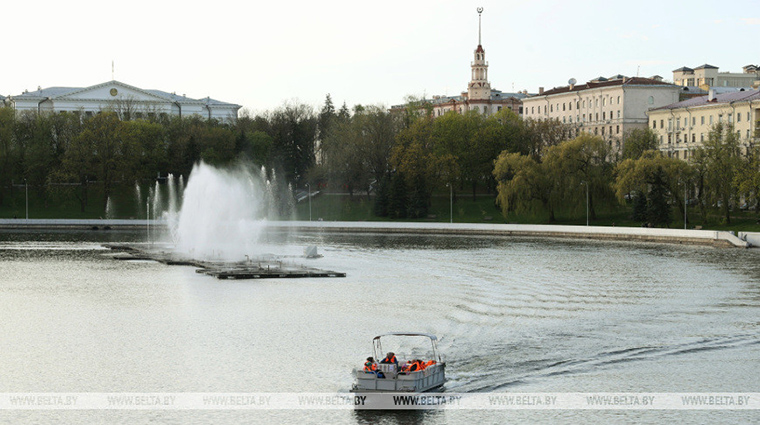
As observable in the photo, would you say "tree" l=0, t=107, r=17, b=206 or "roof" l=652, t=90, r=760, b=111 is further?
"tree" l=0, t=107, r=17, b=206

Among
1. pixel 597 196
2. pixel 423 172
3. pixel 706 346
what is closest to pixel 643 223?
pixel 597 196

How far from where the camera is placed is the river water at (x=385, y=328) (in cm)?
2953

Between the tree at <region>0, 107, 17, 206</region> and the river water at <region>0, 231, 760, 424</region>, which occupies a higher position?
the tree at <region>0, 107, 17, 206</region>

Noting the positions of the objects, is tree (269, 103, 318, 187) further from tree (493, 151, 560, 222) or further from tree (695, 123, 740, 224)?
tree (695, 123, 740, 224)

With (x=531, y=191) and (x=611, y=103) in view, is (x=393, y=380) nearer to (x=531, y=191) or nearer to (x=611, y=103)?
(x=531, y=191)

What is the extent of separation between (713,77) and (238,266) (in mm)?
129869

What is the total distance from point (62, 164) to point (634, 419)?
10342 centimetres

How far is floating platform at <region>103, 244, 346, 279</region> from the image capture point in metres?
58.0

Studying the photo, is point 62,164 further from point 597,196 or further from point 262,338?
point 262,338

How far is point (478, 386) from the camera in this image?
2953 cm

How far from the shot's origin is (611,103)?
14425 centimetres

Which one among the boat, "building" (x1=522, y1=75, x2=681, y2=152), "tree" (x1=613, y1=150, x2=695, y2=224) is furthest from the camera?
"building" (x1=522, y1=75, x2=681, y2=152)

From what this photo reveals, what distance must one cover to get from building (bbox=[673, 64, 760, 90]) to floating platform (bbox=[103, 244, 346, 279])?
12026cm

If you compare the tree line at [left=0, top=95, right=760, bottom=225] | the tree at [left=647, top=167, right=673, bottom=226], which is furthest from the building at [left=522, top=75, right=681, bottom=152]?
the tree at [left=647, top=167, right=673, bottom=226]
